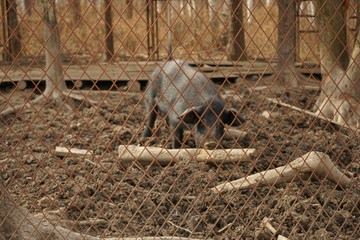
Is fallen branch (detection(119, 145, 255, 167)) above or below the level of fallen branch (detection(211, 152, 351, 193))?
below

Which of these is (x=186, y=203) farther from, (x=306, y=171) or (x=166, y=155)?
(x=306, y=171)

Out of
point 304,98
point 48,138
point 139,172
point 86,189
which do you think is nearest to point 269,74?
point 304,98

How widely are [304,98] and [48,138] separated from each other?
166 inches

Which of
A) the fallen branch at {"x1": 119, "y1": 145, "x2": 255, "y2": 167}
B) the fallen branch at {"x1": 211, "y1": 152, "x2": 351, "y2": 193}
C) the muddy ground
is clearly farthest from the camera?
the fallen branch at {"x1": 119, "y1": 145, "x2": 255, "y2": 167}

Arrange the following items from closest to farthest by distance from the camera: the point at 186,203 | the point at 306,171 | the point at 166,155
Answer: the point at 306,171 → the point at 186,203 → the point at 166,155

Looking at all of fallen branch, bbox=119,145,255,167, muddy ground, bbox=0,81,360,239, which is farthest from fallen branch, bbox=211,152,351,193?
fallen branch, bbox=119,145,255,167

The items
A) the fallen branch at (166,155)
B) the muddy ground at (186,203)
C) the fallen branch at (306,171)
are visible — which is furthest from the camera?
the fallen branch at (166,155)

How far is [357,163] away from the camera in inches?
238

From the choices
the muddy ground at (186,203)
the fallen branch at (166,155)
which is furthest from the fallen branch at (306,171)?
the fallen branch at (166,155)

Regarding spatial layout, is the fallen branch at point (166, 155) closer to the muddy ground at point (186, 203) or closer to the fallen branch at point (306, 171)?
the muddy ground at point (186, 203)

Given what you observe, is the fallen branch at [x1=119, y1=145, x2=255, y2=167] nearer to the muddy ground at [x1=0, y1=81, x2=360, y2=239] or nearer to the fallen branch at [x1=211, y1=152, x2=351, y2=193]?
the muddy ground at [x1=0, y1=81, x2=360, y2=239]

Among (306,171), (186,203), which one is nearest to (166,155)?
(186,203)

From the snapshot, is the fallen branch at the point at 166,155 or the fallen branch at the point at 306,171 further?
the fallen branch at the point at 166,155

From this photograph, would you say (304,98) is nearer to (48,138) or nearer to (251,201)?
(48,138)
